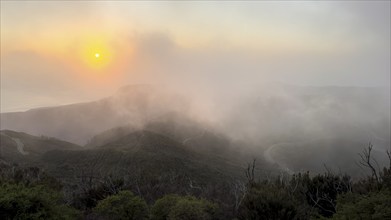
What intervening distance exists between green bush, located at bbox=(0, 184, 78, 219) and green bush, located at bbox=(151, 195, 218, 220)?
5129mm

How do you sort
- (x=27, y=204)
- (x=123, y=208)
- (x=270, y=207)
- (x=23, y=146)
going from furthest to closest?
1. (x=23, y=146)
2. (x=123, y=208)
3. (x=270, y=207)
4. (x=27, y=204)

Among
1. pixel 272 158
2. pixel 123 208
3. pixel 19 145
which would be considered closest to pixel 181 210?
pixel 123 208

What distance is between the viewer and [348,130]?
163m

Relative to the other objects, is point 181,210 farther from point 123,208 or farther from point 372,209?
point 372,209

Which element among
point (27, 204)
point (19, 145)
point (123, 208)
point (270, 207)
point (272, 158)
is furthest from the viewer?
point (272, 158)

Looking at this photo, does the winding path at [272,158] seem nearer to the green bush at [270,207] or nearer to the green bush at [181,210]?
the green bush at [181,210]

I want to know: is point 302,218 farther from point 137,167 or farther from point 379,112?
point 379,112

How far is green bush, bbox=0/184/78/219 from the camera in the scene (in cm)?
1934

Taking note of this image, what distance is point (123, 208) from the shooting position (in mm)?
23359

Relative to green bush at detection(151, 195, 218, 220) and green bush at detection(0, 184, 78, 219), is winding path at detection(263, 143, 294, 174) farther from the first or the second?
green bush at detection(0, 184, 78, 219)

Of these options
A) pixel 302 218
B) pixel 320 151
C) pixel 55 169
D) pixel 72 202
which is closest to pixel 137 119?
pixel 320 151

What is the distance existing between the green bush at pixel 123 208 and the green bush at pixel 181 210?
763 mm

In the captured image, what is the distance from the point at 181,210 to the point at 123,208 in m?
3.56

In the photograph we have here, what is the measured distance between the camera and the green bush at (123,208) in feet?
76.5
